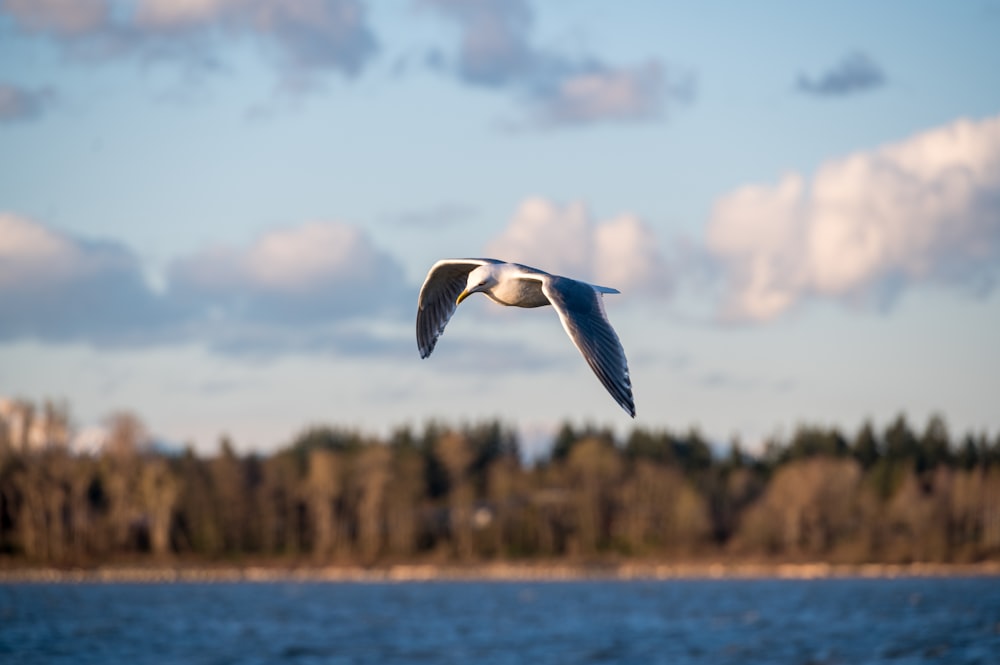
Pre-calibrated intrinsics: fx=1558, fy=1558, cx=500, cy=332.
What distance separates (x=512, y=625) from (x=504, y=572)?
59.2m

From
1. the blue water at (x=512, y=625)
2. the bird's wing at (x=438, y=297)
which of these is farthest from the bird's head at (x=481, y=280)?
the blue water at (x=512, y=625)

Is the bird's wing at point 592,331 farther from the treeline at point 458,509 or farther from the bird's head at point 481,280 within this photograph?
the treeline at point 458,509

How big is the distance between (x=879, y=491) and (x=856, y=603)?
52388mm

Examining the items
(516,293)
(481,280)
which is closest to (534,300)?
(516,293)

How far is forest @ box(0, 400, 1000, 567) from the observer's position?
4619 inches

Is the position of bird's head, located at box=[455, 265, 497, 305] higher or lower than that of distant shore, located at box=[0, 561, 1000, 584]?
higher

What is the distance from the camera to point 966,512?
4941 inches

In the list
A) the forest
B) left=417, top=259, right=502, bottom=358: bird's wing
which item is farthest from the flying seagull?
the forest

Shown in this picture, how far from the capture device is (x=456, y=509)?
412ft

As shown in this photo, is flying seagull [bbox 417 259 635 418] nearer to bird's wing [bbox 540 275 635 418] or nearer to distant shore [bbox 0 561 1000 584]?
bird's wing [bbox 540 275 635 418]

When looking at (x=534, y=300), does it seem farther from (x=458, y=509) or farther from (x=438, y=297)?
(x=458, y=509)

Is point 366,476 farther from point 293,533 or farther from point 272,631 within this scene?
point 272,631

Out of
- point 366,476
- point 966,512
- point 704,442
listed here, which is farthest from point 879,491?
point 366,476

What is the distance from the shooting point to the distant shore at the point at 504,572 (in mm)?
119500
